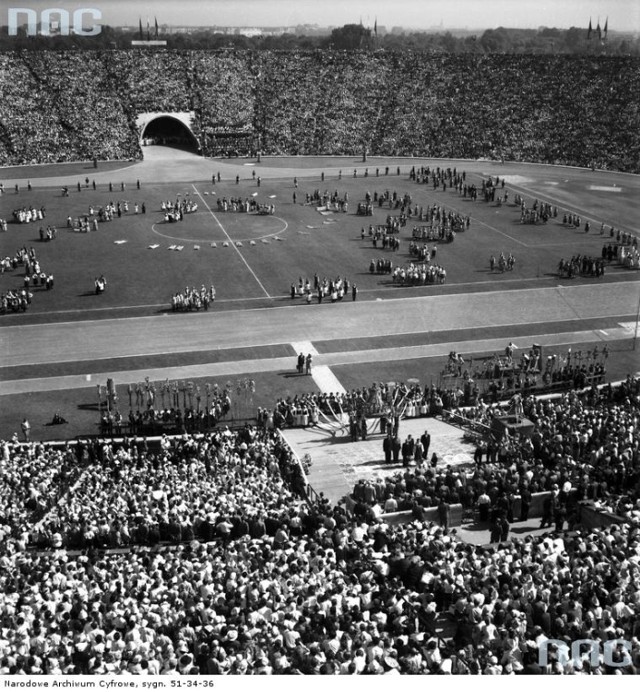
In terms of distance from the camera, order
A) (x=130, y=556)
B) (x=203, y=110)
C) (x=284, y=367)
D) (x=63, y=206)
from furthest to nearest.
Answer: (x=203, y=110)
(x=63, y=206)
(x=284, y=367)
(x=130, y=556)

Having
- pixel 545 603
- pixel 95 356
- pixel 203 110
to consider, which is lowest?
pixel 95 356

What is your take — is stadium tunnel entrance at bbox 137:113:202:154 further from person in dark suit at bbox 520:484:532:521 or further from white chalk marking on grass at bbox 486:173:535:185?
person in dark suit at bbox 520:484:532:521

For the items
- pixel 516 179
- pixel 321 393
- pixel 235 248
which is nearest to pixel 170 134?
pixel 516 179

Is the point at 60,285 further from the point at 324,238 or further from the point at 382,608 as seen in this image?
the point at 382,608

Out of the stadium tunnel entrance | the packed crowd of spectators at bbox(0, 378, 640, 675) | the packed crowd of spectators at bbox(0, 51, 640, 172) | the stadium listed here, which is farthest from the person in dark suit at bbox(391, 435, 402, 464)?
the stadium tunnel entrance

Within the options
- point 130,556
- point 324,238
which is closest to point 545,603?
point 130,556

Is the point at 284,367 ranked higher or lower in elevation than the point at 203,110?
lower
